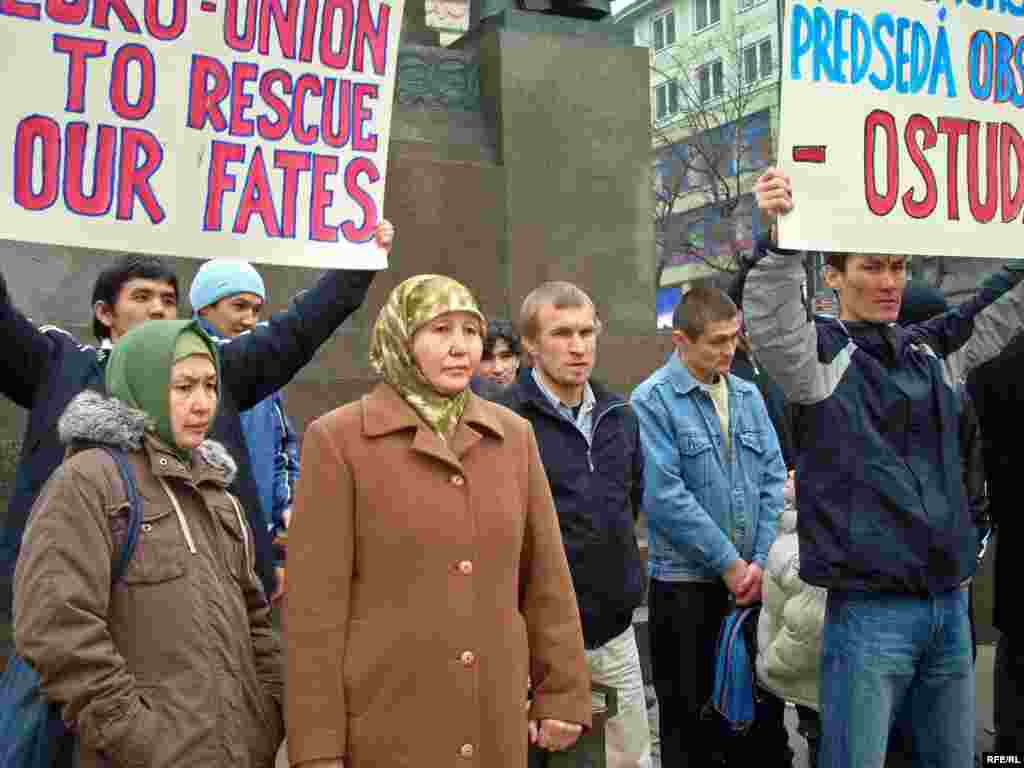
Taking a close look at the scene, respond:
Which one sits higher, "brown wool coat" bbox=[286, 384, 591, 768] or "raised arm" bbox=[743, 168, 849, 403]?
"raised arm" bbox=[743, 168, 849, 403]

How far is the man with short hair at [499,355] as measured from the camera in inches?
234

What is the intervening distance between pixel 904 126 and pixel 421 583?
2.26 m

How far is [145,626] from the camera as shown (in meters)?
2.55

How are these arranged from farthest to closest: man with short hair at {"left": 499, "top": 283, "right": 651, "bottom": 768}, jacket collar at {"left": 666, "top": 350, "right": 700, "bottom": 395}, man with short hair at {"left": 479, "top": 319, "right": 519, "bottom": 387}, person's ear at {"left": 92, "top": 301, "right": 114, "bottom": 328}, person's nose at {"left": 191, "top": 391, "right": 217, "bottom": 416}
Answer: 1. man with short hair at {"left": 479, "top": 319, "right": 519, "bottom": 387}
2. jacket collar at {"left": 666, "top": 350, "right": 700, "bottom": 395}
3. person's ear at {"left": 92, "top": 301, "right": 114, "bottom": 328}
4. man with short hair at {"left": 499, "top": 283, "right": 651, "bottom": 768}
5. person's nose at {"left": 191, "top": 391, "right": 217, "bottom": 416}

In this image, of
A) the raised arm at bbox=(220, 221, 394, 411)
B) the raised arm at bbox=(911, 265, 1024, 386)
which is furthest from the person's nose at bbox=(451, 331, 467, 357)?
the raised arm at bbox=(911, 265, 1024, 386)

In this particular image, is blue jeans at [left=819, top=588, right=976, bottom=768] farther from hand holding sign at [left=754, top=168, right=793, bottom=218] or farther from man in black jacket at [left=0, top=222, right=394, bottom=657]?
man in black jacket at [left=0, top=222, right=394, bottom=657]

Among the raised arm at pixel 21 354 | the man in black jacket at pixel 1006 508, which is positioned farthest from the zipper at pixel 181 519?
the man in black jacket at pixel 1006 508

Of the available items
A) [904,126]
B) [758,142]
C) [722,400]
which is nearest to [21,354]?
[722,400]

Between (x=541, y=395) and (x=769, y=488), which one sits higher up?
(x=541, y=395)

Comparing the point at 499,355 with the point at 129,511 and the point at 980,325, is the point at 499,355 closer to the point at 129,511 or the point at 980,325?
the point at 980,325

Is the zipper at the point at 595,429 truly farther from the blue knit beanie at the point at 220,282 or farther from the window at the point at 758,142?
the window at the point at 758,142

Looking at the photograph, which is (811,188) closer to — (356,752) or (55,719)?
(356,752)

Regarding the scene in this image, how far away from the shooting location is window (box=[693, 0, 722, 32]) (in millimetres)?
54000

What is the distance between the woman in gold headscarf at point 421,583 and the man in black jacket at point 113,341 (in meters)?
0.80
